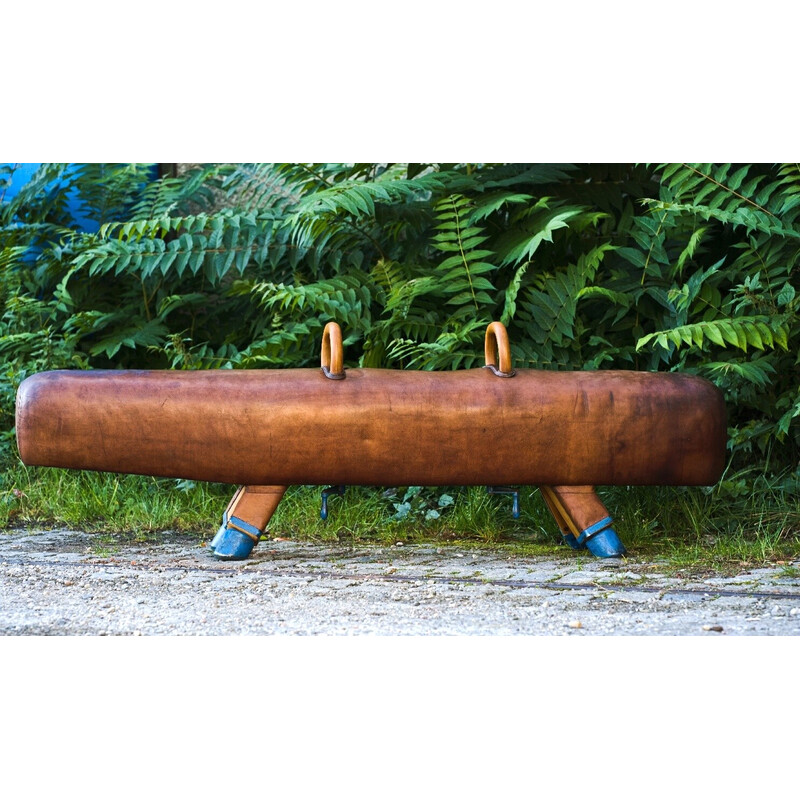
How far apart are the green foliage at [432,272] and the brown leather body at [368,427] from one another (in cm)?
43

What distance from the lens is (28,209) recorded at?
484 centimetres

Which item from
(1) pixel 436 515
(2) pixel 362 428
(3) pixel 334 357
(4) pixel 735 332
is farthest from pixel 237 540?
(4) pixel 735 332

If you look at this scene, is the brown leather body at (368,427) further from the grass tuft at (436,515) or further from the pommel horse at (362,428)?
the grass tuft at (436,515)

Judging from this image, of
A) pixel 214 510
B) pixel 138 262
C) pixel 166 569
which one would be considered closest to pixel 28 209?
pixel 138 262

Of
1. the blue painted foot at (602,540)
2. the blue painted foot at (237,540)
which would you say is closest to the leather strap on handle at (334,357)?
the blue painted foot at (237,540)

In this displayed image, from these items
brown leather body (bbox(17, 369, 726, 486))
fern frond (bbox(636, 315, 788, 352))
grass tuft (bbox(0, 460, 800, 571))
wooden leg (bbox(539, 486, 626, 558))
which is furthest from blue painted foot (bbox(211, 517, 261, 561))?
fern frond (bbox(636, 315, 788, 352))

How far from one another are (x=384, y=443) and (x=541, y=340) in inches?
46.0

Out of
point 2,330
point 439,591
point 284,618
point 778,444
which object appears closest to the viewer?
point 284,618

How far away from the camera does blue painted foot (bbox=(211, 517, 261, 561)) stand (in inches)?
116

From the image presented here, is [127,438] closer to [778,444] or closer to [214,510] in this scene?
[214,510]

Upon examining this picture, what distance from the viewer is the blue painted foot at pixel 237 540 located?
295 cm

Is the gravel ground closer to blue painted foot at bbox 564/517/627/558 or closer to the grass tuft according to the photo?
blue painted foot at bbox 564/517/627/558

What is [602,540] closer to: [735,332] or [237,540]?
[735,332]

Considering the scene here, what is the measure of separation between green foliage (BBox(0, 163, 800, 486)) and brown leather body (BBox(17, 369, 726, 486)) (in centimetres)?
43
